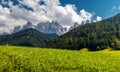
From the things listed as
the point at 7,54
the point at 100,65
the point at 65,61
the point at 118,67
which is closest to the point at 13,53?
the point at 7,54

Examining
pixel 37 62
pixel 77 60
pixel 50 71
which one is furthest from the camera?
pixel 77 60

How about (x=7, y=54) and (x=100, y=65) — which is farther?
(x=7, y=54)

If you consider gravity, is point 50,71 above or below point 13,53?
below

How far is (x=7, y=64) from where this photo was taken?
83.7 feet

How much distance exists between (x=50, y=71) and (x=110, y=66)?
669 cm

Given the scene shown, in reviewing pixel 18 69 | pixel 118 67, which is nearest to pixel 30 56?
pixel 18 69

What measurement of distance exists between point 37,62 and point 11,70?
116 inches

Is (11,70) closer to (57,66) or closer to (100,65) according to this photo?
(57,66)

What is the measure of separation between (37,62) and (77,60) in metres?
4.89

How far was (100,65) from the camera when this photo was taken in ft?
88.5

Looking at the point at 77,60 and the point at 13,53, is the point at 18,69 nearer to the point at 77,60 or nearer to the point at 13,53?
the point at 13,53

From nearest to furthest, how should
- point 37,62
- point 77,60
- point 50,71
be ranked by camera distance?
point 50,71 → point 37,62 → point 77,60

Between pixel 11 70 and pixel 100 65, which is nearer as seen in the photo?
pixel 11 70

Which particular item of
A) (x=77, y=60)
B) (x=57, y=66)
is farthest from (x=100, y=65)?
(x=57, y=66)
